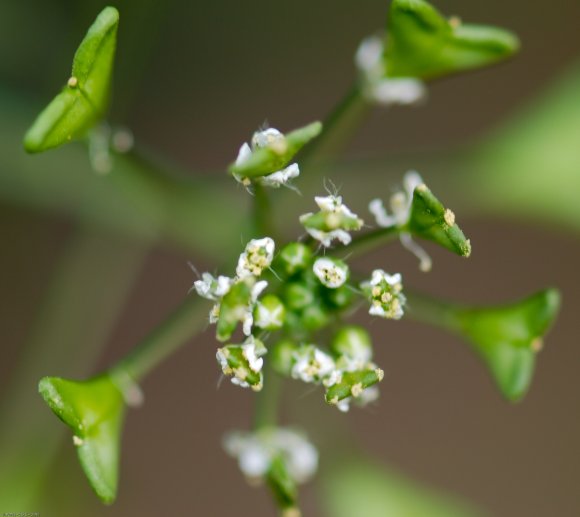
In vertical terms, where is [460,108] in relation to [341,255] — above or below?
below

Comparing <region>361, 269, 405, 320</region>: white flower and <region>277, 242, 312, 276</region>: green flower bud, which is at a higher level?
<region>277, 242, 312, 276</region>: green flower bud

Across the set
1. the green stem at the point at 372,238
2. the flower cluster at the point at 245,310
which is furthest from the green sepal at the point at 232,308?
the green stem at the point at 372,238

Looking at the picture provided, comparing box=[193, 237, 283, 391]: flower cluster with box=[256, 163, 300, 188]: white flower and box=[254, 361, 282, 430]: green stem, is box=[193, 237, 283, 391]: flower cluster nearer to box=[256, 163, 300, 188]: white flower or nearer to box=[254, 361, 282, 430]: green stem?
box=[256, 163, 300, 188]: white flower

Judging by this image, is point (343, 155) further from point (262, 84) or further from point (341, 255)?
point (341, 255)

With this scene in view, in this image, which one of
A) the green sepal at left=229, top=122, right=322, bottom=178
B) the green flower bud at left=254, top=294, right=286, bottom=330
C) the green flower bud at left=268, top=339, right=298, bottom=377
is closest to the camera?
the green sepal at left=229, top=122, right=322, bottom=178

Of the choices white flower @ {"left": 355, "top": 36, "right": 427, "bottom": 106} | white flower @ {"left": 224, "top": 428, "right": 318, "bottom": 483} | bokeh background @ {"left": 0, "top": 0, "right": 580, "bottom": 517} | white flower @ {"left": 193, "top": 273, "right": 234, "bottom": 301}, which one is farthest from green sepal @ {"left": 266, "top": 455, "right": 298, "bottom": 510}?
bokeh background @ {"left": 0, "top": 0, "right": 580, "bottom": 517}

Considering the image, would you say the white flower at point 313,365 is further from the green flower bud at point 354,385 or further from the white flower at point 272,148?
the white flower at point 272,148

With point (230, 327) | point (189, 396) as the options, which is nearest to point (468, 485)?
point (189, 396)

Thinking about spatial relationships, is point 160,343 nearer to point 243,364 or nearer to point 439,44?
point 243,364
